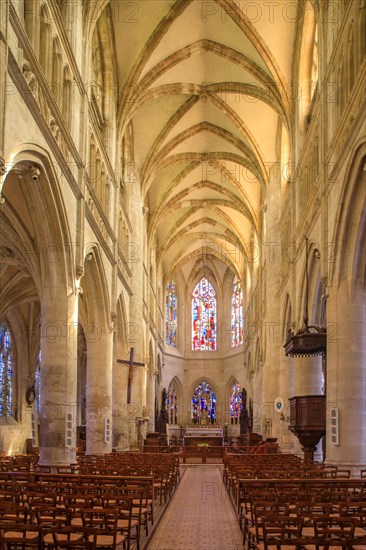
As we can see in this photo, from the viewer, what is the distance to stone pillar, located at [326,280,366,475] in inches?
693

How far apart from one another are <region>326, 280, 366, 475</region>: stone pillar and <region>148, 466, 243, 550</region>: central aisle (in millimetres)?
3245

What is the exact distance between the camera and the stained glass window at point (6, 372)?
1406 inches

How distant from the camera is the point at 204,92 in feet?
104

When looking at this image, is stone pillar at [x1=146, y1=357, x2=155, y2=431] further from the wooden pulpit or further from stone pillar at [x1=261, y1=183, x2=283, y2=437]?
the wooden pulpit

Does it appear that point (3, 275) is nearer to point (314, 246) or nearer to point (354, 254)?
point (314, 246)

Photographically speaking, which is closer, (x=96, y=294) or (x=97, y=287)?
(x=97, y=287)

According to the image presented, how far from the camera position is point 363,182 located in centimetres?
1686

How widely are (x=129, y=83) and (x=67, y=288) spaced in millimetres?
12502

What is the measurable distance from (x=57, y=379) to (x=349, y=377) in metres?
7.35

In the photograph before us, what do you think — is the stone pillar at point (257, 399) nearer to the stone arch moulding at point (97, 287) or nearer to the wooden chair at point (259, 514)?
the stone arch moulding at point (97, 287)

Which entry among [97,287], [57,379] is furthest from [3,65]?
[97,287]

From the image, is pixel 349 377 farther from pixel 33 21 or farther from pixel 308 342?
pixel 33 21

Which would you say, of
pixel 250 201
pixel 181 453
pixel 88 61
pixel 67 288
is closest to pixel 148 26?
pixel 88 61

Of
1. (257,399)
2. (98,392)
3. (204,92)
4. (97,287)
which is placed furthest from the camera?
(257,399)
